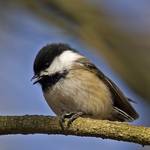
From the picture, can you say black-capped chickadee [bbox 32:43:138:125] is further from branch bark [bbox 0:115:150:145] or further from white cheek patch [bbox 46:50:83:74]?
branch bark [bbox 0:115:150:145]

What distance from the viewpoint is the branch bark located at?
1.96 metres

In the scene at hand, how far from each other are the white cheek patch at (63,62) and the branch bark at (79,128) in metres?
0.88

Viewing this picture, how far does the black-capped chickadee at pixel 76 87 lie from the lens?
287cm

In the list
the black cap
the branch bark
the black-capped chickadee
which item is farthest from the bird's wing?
the branch bark

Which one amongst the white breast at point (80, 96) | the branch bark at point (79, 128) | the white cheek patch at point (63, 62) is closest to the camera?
the branch bark at point (79, 128)

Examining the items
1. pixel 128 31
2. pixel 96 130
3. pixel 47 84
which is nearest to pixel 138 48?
pixel 128 31

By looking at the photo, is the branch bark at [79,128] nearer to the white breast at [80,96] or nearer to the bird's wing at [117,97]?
the white breast at [80,96]

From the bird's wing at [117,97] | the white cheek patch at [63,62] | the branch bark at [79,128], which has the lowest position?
the branch bark at [79,128]

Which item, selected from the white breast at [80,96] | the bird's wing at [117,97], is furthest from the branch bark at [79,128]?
the bird's wing at [117,97]

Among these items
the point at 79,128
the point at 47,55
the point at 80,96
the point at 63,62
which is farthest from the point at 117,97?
the point at 79,128

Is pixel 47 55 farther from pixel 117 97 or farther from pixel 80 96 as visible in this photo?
pixel 117 97

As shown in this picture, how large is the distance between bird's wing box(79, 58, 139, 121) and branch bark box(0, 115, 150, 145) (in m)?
0.85

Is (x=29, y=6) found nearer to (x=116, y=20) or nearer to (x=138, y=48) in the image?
(x=116, y=20)

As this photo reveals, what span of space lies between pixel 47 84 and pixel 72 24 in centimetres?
71
